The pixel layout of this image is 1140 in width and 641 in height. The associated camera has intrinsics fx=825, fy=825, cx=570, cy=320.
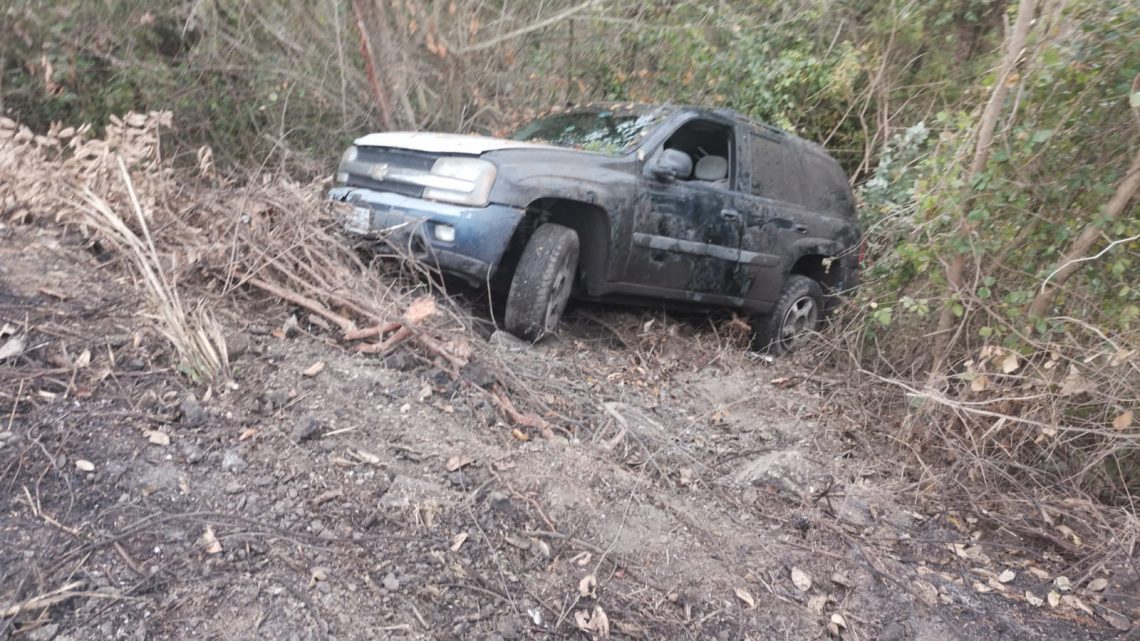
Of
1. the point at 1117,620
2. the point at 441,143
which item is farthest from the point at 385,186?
the point at 1117,620

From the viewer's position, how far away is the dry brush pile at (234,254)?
13.5 feet

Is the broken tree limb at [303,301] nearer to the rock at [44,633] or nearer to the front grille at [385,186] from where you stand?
the front grille at [385,186]

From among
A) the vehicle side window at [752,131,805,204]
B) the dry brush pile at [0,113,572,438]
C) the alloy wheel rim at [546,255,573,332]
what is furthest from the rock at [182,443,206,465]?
the vehicle side window at [752,131,805,204]

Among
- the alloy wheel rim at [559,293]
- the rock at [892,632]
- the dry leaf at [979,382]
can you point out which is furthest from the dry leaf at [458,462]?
the dry leaf at [979,382]

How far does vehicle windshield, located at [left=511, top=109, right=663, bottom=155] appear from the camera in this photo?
562 cm

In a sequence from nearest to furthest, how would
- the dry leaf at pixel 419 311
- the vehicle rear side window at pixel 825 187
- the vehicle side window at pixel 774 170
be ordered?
1. the dry leaf at pixel 419 311
2. the vehicle side window at pixel 774 170
3. the vehicle rear side window at pixel 825 187

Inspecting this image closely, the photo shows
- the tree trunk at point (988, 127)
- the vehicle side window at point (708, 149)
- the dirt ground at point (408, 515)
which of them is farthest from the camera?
the vehicle side window at point (708, 149)

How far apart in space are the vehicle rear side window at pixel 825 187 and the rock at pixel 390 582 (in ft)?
16.3

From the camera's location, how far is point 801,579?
3410 mm

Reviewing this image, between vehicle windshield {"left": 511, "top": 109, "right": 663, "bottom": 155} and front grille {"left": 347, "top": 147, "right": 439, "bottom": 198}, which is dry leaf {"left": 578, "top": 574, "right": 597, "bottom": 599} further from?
vehicle windshield {"left": 511, "top": 109, "right": 663, "bottom": 155}

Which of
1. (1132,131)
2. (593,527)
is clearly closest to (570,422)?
(593,527)

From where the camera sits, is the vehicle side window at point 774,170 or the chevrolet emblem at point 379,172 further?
the vehicle side window at point 774,170

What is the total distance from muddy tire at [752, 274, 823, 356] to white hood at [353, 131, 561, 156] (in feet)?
8.27

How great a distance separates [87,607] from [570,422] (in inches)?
89.2
